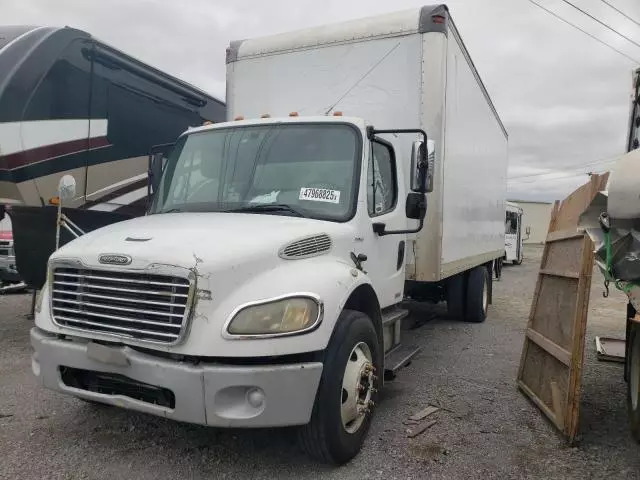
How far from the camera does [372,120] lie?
18.3 feet

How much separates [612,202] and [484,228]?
6.02m

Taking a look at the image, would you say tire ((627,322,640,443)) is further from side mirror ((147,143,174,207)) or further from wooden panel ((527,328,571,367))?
side mirror ((147,143,174,207))

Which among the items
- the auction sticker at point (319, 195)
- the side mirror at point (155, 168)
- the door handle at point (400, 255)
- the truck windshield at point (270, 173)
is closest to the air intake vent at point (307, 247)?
the truck windshield at point (270, 173)

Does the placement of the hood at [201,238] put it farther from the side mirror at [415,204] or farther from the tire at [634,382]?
the tire at [634,382]

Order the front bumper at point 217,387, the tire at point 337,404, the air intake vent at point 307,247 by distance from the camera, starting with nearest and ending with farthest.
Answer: the front bumper at point 217,387 < the tire at point 337,404 < the air intake vent at point 307,247

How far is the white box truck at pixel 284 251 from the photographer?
115 inches

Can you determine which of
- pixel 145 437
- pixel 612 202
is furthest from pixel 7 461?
pixel 612 202

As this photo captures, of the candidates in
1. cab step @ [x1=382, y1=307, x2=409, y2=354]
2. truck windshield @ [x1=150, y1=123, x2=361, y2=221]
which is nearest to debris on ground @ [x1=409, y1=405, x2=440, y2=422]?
cab step @ [x1=382, y1=307, x2=409, y2=354]

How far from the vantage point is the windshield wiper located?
3.84 metres

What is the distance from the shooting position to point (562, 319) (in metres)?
4.21

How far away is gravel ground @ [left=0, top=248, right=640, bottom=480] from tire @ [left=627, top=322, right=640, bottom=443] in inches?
5.7

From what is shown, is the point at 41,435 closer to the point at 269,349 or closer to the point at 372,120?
the point at 269,349

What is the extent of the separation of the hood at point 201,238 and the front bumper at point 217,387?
0.55m

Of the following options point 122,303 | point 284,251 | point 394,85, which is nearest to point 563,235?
point 394,85
